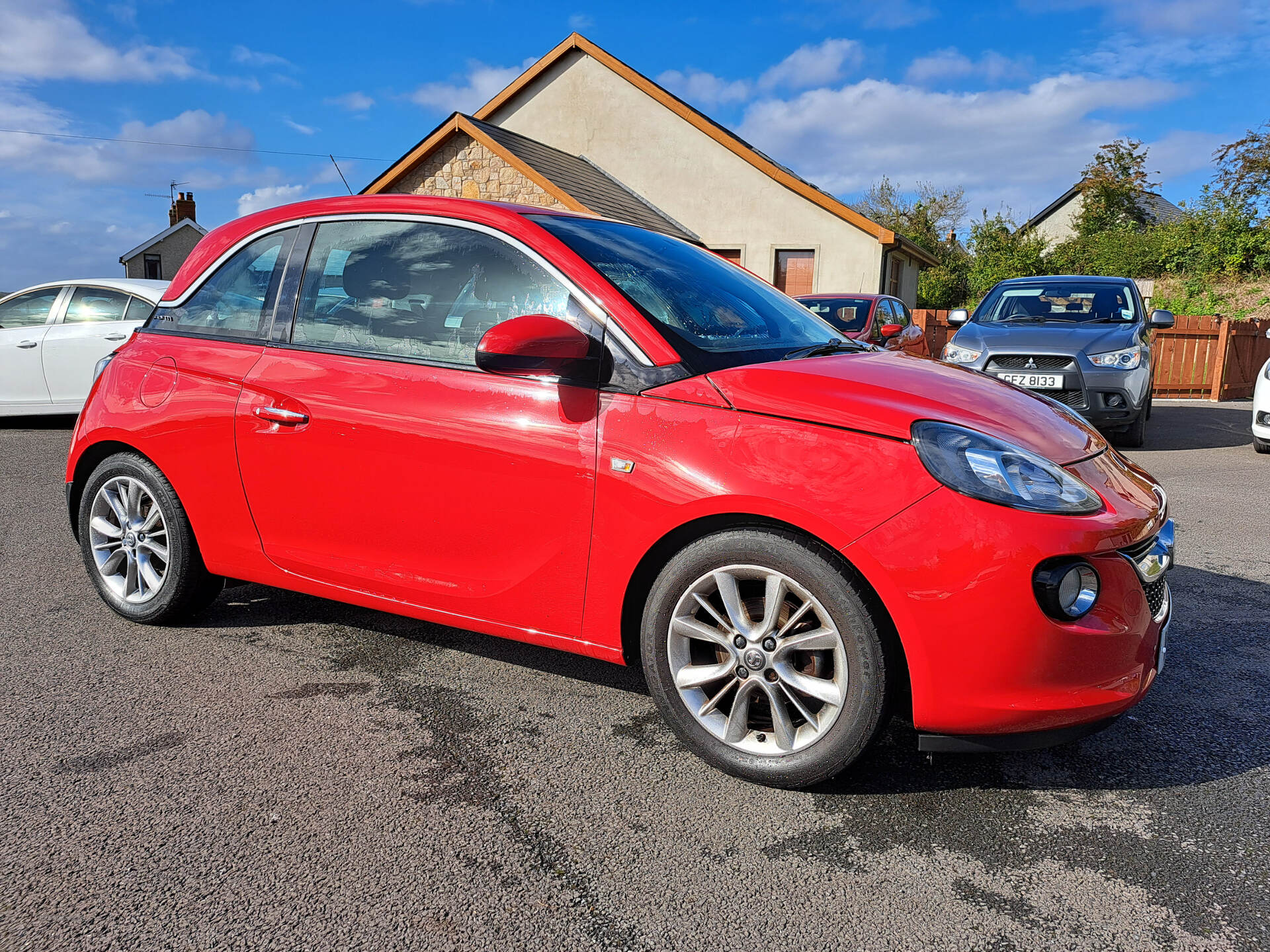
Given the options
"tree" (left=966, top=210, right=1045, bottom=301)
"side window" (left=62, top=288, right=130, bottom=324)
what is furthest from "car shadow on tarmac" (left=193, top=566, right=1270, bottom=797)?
"tree" (left=966, top=210, right=1045, bottom=301)

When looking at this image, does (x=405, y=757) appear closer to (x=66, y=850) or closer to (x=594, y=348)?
(x=66, y=850)

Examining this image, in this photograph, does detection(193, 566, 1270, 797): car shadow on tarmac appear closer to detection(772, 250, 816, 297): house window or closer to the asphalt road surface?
the asphalt road surface

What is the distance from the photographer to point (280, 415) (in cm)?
324

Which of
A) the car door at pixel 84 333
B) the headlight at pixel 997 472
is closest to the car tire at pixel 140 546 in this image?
the headlight at pixel 997 472

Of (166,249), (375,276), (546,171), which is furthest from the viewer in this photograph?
(166,249)

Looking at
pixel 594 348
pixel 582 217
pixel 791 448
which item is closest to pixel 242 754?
pixel 594 348

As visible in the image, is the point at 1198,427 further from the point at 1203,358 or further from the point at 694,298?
the point at 694,298

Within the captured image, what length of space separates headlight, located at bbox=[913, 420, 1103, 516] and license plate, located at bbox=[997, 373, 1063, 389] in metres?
6.98

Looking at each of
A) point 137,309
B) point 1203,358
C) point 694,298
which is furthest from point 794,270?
point 694,298

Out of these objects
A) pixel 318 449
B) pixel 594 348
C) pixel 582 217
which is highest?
pixel 582 217

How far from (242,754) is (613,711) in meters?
1.15

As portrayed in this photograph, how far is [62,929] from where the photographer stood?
1955mm

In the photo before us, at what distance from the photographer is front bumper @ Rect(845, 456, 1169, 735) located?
2.25 meters

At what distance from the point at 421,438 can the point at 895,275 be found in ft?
81.6
